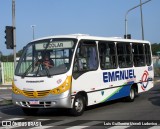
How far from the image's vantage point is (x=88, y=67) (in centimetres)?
1340

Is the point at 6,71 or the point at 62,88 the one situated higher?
the point at 6,71

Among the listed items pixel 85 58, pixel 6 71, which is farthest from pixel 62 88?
pixel 6 71

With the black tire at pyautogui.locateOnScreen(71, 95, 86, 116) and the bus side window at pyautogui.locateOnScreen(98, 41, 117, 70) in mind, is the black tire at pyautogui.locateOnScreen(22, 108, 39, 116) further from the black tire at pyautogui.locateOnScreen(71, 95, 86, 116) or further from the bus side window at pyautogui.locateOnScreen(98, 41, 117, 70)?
the bus side window at pyautogui.locateOnScreen(98, 41, 117, 70)

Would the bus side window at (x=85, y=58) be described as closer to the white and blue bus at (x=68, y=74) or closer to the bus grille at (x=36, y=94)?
the white and blue bus at (x=68, y=74)

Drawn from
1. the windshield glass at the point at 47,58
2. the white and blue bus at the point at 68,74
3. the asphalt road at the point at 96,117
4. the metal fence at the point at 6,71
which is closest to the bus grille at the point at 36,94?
the white and blue bus at the point at 68,74

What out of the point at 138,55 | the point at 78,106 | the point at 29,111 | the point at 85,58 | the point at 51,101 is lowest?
the point at 29,111

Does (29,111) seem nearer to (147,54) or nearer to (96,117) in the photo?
(96,117)

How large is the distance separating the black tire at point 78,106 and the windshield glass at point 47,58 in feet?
3.50

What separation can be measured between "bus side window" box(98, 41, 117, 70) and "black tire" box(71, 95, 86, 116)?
75.1 inches

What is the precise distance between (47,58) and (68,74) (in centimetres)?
110

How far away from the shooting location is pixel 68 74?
12312mm

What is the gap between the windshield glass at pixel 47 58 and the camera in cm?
1259

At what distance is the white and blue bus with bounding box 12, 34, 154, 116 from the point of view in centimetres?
1224

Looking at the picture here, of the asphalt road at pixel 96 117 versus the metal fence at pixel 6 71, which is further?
the metal fence at pixel 6 71
